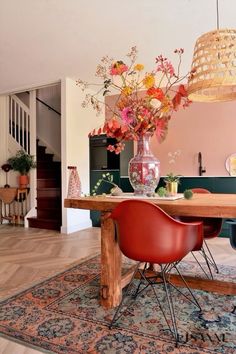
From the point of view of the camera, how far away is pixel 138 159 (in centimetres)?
227

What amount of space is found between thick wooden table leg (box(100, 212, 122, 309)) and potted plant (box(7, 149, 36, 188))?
3975 mm

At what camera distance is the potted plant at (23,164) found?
569 cm

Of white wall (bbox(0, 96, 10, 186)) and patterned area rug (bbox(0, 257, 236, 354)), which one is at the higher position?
white wall (bbox(0, 96, 10, 186))

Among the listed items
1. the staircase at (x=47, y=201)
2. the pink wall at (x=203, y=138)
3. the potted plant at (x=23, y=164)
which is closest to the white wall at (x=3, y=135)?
the potted plant at (x=23, y=164)

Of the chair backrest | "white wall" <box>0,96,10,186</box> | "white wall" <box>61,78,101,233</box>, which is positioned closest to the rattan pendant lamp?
the chair backrest

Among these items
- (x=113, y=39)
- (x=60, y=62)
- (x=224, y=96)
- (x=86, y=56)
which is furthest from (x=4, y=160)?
(x=224, y=96)

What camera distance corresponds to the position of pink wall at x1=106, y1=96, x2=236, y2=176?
624 cm

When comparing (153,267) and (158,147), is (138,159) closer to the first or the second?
(153,267)

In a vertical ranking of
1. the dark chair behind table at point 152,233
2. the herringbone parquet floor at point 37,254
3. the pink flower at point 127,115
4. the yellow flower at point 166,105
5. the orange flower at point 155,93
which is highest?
the orange flower at point 155,93

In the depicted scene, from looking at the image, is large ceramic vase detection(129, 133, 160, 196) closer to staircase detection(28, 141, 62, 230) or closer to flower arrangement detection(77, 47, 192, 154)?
flower arrangement detection(77, 47, 192, 154)

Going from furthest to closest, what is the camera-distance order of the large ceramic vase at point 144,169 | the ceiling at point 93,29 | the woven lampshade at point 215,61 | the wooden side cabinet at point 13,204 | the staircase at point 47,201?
the wooden side cabinet at point 13,204 < the staircase at point 47,201 < the ceiling at point 93,29 < the large ceramic vase at point 144,169 < the woven lampshade at point 215,61

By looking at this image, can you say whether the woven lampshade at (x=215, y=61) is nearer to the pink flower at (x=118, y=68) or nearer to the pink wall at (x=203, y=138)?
the pink flower at (x=118, y=68)

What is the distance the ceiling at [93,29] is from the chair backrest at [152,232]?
230cm

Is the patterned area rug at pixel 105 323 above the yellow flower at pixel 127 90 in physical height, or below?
below
